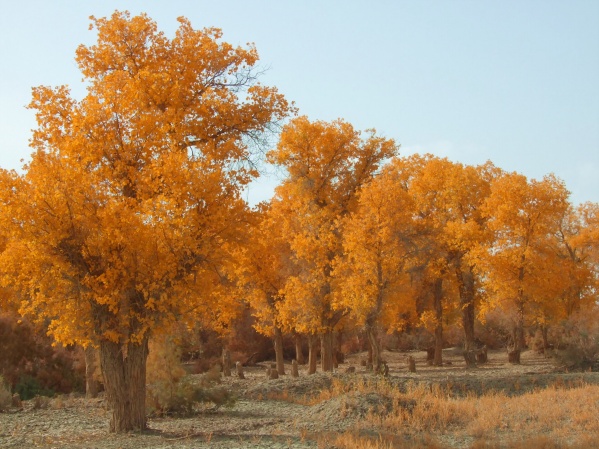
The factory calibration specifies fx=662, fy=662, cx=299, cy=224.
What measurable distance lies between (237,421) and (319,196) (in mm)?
13781

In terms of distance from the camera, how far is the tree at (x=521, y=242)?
103 ft

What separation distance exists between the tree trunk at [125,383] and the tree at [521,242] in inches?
814

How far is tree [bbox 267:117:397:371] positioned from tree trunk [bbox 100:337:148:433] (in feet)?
44.0

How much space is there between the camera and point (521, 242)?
3189cm

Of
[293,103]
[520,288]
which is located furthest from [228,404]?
[520,288]

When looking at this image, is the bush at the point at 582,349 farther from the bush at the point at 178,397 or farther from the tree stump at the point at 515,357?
the bush at the point at 178,397

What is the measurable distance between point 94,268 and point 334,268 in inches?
572

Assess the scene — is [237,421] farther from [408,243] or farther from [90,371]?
[408,243]

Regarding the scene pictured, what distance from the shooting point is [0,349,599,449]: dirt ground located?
12938 millimetres

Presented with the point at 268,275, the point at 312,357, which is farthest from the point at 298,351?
the point at 268,275

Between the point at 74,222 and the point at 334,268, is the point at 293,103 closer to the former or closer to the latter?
the point at 74,222

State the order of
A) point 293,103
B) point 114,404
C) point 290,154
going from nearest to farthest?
point 114,404 → point 293,103 → point 290,154

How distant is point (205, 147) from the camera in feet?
53.7

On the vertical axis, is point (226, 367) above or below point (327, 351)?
below
